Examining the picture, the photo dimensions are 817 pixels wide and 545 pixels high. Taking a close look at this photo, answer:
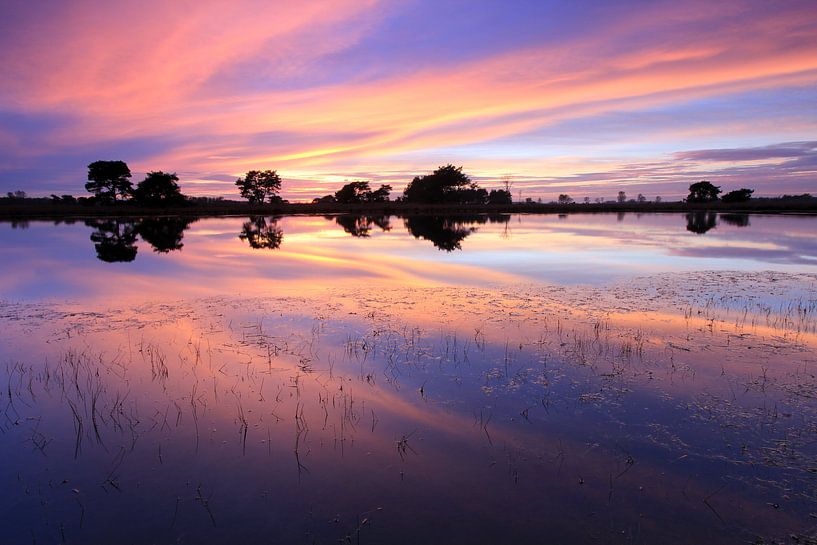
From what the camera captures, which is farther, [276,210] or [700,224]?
[276,210]

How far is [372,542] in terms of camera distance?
4.17 m

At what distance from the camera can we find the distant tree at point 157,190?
77.6 m

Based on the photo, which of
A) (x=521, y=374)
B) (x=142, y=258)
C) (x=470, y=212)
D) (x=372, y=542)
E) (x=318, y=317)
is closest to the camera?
(x=372, y=542)

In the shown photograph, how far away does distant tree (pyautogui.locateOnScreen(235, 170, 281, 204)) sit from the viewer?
10219 cm

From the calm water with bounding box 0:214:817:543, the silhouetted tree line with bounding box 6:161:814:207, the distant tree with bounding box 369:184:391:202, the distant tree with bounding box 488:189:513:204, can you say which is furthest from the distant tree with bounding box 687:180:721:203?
the calm water with bounding box 0:214:817:543

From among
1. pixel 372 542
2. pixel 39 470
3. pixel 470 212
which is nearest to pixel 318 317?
pixel 39 470

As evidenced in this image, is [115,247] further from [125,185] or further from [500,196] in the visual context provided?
[500,196]

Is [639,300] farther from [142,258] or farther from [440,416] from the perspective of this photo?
[142,258]

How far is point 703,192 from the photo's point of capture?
350 ft

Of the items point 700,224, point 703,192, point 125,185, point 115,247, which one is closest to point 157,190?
point 125,185

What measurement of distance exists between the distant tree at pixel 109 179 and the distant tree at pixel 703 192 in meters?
117

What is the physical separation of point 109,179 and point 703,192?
119964 millimetres

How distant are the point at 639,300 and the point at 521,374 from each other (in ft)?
22.4

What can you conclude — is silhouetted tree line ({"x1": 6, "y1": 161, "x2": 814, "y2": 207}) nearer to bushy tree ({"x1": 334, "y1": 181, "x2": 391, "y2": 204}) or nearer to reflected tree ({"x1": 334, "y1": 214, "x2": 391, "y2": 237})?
bushy tree ({"x1": 334, "y1": 181, "x2": 391, "y2": 204})
